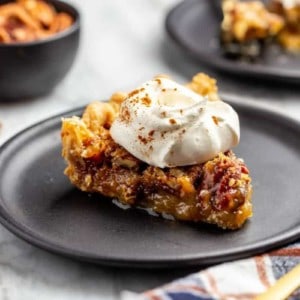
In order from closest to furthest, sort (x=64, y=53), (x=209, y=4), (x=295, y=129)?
1. (x=295, y=129)
2. (x=64, y=53)
3. (x=209, y=4)

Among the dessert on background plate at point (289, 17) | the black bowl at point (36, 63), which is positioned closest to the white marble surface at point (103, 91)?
the black bowl at point (36, 63)

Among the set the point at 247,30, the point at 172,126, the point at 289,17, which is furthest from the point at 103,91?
the point at 172,126

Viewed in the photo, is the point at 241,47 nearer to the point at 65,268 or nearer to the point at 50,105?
the point at 50,105

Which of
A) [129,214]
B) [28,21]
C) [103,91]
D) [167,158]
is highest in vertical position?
[167,158]

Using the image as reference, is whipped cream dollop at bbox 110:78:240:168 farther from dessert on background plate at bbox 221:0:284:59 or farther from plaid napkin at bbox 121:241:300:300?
dessert on background plate at bbox 221:0:284:59

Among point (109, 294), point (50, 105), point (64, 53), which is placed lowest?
point (50, 105)

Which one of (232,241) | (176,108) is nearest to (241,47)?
(176,108)

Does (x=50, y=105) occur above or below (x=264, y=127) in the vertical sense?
below

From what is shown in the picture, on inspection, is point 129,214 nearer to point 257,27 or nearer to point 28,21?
point 28,21
